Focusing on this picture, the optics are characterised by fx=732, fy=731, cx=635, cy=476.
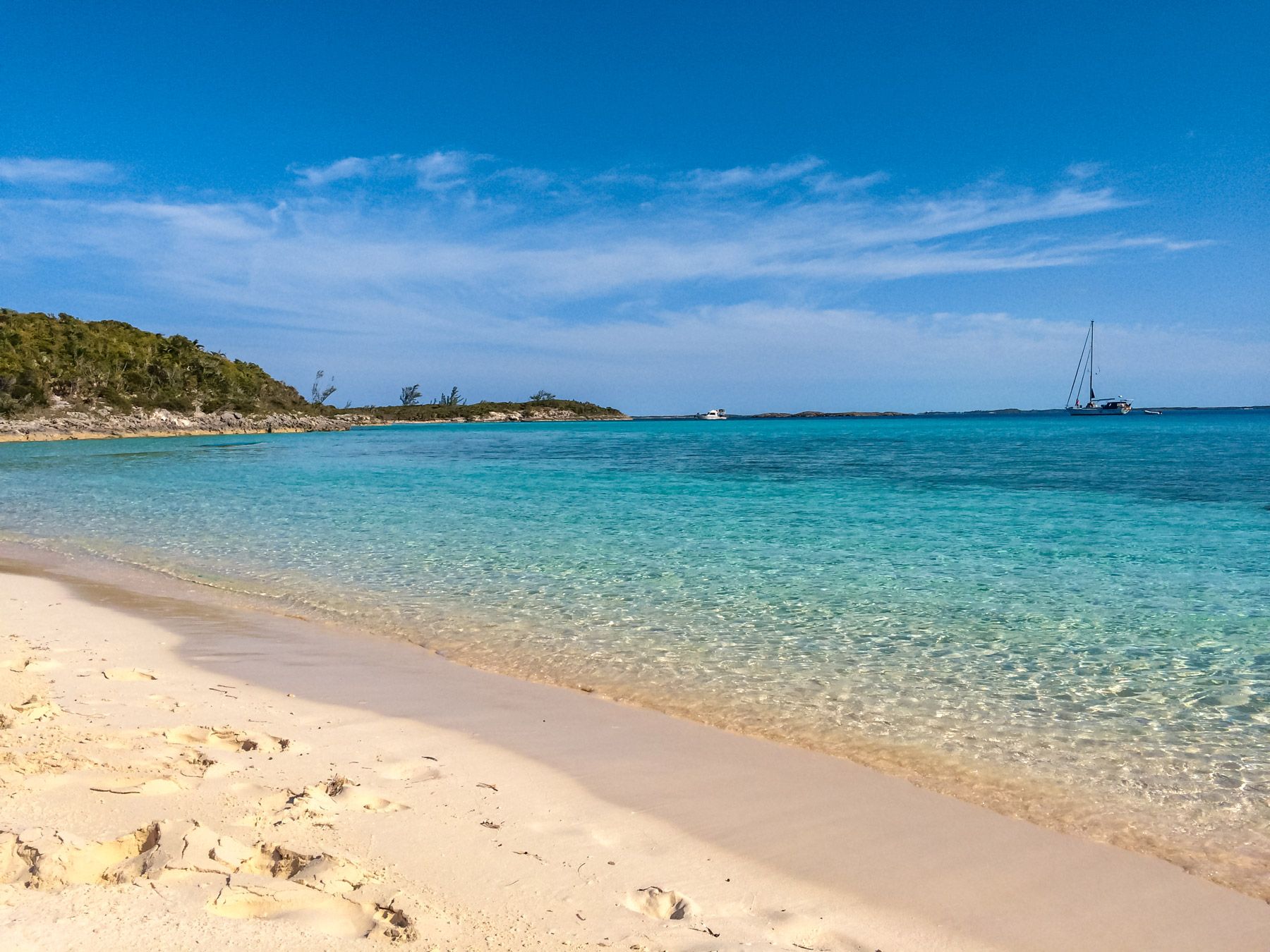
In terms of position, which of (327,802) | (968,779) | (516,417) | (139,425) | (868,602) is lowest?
(968,779)

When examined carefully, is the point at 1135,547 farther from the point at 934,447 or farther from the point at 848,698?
the point at 934,447

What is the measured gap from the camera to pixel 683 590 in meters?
9.77

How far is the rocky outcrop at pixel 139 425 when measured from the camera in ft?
201

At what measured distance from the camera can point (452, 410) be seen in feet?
573

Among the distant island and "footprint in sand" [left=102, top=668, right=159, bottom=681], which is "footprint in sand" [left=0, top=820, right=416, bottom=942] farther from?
the distant island

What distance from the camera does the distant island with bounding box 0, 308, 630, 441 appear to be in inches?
2539

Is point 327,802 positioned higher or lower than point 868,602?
higher

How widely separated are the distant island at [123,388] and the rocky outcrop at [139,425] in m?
0.09

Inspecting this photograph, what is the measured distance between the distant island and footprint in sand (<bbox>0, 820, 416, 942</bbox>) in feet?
241

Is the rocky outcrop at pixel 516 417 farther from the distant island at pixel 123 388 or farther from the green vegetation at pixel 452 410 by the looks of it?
the distant island at pixel 123 388

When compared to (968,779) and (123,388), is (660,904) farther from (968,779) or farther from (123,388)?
(123,388)

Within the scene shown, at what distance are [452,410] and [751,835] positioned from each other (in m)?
177

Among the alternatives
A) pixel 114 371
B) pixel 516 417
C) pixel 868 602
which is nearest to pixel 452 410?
pixel 516 417

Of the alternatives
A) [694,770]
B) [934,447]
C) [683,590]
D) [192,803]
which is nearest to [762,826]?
[694,770]
